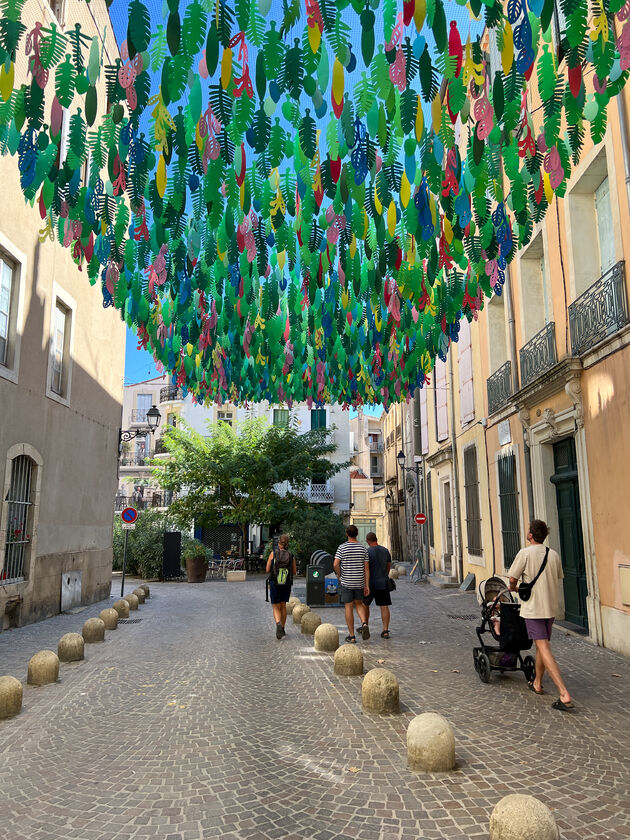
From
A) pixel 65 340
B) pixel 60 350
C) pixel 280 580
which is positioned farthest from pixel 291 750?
pixel 65 340

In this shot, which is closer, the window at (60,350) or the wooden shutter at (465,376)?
the window at (60,350)

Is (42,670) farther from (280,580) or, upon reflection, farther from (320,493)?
(320,493)

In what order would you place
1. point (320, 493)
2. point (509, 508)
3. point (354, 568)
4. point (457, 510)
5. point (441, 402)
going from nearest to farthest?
point (354, 568) < point (509, 508) < point (457, 510) < point (441, 402) < point (320, 493)

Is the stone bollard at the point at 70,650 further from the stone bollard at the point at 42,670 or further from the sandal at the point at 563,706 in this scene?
the sandal at the point at 563,706

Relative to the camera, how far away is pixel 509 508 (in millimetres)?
12656

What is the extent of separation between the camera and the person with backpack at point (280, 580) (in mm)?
9430

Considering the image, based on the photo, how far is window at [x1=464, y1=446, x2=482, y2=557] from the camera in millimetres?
15586

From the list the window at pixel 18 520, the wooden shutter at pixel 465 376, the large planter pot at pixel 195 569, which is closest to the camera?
the window at pixel 18 520

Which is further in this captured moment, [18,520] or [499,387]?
[499,387]

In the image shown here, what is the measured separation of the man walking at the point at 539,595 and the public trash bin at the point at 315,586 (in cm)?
775

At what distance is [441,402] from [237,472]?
9374 mm

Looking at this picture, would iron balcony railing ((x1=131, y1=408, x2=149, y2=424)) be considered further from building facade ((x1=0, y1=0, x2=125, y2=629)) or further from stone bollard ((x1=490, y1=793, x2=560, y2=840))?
stone bollard ((x1=490, y1=793, x2=560, y2=840))

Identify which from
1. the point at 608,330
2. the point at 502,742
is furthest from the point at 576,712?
the point at 608,330

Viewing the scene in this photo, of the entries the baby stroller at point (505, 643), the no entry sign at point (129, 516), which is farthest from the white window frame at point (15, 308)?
the baby stroller at point (505, 643)
